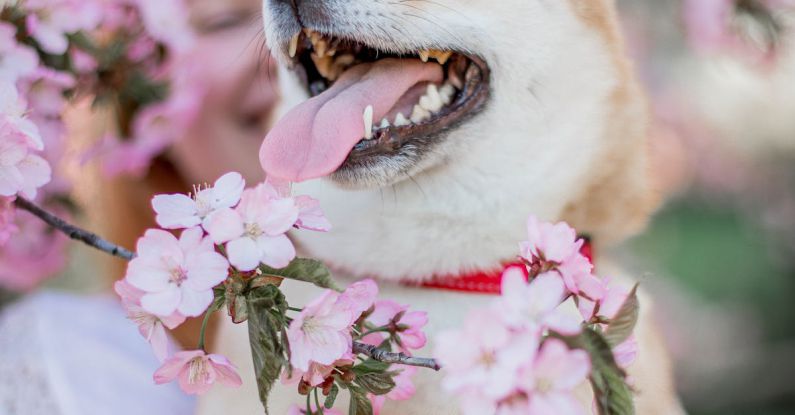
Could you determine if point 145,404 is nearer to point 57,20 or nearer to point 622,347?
point 57,20

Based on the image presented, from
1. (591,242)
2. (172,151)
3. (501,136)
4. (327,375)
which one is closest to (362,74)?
(501,136)

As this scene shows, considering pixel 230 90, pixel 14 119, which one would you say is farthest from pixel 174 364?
pixel 230 90

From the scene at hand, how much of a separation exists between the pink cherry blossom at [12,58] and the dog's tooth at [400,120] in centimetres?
67

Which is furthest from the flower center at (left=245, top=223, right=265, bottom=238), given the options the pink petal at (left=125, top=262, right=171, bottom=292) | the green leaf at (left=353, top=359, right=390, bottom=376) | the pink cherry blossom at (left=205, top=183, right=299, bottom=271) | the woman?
the woman

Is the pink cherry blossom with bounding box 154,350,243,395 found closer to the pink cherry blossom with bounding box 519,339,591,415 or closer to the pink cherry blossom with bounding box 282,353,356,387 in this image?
the pink cherry blossom with bounding box 282,353,356,387

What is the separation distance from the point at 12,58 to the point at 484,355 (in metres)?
1.04

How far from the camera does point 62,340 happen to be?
7.43 ft

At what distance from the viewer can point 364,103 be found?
1646mm

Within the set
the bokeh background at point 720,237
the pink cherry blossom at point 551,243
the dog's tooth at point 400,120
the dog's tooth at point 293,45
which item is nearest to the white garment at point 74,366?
the dog's tooth at point 293,45

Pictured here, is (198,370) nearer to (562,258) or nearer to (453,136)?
(562,258)

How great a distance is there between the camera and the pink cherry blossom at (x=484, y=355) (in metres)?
0.94

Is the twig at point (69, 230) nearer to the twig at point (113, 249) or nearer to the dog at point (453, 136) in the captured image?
the twig at point (113, 249)

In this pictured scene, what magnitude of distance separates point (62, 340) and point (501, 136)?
1303mm

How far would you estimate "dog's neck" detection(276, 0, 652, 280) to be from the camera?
1762 mm
